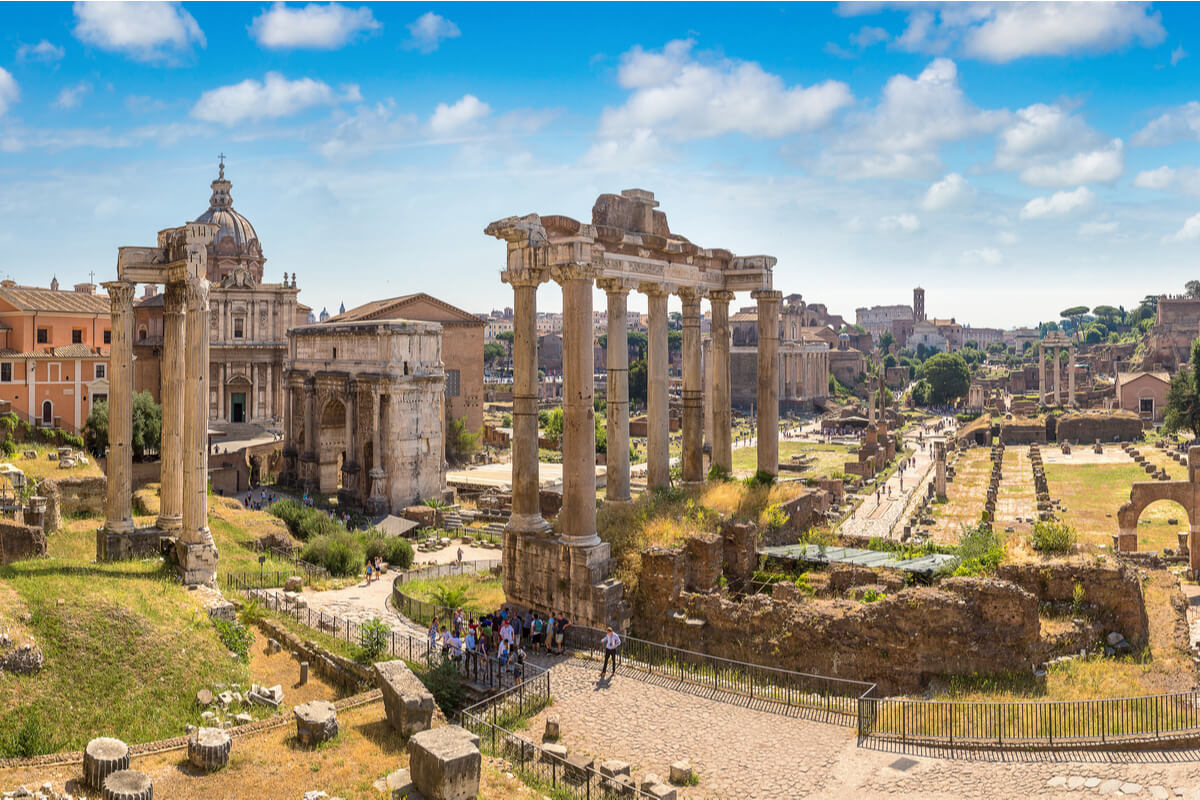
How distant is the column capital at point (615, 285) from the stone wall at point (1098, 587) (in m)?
9.03

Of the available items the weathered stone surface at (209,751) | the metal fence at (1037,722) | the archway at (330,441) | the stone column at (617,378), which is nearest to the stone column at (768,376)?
the stone column at (617,378)

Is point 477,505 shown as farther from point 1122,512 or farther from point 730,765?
point 730,765

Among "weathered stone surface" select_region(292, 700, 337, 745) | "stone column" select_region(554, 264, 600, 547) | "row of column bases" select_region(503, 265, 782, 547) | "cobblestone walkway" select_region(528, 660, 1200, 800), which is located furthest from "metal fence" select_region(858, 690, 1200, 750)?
"weathered stone surface" select_region(292, 700, 337, 745)

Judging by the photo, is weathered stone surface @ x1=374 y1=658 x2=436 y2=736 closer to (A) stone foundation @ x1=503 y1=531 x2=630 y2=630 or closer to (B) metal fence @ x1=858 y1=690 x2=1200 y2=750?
(A) stone foundation @ x1=503 y1=531 x2=630 y2=630

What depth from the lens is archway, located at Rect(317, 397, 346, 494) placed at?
47125mm

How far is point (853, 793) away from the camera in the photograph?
11.0 meters

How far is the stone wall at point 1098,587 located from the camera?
15422 millimetres

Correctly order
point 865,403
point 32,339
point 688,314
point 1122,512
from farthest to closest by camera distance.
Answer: point 865,403, point 32,339, point 1122,512, point 688,314

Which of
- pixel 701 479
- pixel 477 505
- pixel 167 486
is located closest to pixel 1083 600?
pixel 701 479

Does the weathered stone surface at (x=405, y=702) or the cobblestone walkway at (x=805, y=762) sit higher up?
the weathered stone surface at (x=405, y=702)

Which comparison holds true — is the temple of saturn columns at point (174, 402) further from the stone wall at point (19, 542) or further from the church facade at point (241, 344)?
the church facade at point (241, 344)

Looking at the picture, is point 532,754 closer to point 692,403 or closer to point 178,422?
point 692,403

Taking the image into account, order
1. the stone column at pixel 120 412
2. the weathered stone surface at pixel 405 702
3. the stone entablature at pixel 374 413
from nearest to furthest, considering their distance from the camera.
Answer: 1. the weathered stone surface at pixel 405 702
2. the stone column at pixel 120 412
3. the stone entablature at pixel 374 413

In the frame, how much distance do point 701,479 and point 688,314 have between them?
13.4 ft
